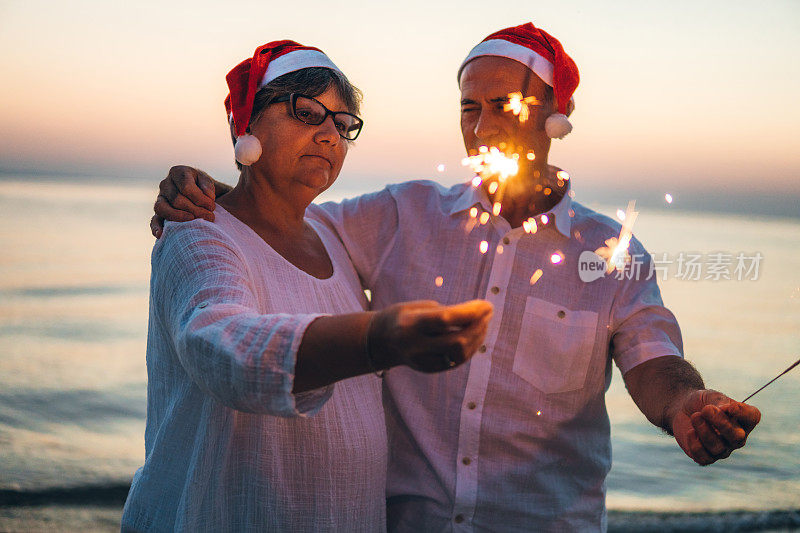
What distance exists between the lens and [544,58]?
3.05 m

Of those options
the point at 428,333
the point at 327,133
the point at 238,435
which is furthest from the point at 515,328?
the point at 428,333

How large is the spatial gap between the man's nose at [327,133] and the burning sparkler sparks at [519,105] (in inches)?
31.9

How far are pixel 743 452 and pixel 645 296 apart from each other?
6537 millimetres

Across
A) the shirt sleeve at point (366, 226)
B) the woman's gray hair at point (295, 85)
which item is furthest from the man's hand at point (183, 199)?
the shirt sleeve at point (366, 226)

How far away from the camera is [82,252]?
1733 centimetres

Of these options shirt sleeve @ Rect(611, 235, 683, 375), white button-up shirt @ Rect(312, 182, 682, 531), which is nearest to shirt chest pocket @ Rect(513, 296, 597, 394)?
white button-up shirt @ Rect(312, 182, 682, 531)

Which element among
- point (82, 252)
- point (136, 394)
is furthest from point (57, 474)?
point (82, 252)

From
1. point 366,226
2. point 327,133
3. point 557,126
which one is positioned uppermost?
point 557,126

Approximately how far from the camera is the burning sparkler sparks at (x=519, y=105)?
2.96m

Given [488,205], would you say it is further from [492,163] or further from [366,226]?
[366,226]

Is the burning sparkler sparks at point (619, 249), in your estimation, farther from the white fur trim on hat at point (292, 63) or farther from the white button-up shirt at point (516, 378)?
the white fur trim on hat at point (292, 63)

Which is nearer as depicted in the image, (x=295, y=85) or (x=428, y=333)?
(x=428, y=333)

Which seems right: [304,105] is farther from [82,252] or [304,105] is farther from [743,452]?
[82,252]

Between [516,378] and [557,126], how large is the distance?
1070mm
